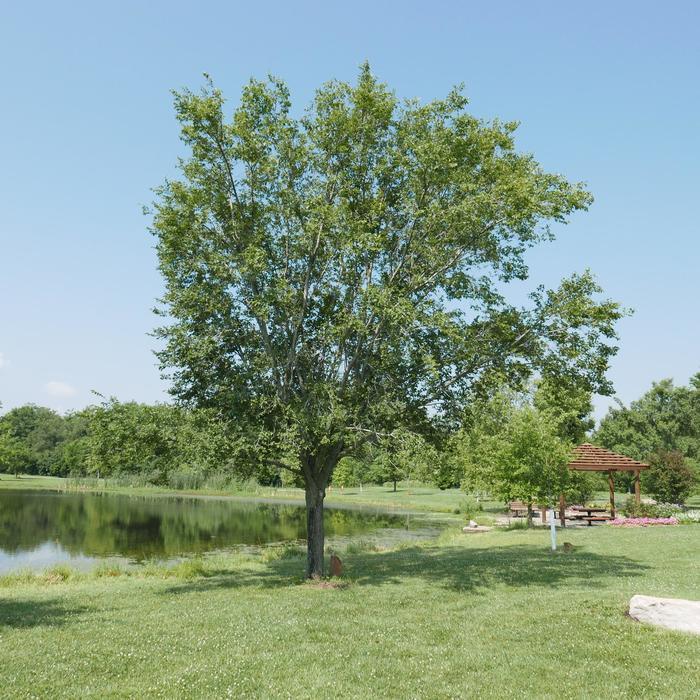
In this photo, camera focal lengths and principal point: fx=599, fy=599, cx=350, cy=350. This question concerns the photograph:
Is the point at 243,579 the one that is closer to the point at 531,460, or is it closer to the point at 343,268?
the point at 343,268

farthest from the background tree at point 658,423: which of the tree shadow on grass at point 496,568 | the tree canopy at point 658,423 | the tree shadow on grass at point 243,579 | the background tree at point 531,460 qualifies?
the tree shadow on grass at point 243,579

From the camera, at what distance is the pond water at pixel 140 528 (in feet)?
104

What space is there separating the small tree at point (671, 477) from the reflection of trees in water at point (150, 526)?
20424 millimetres

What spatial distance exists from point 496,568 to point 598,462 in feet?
69.5

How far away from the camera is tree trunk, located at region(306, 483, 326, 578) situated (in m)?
17.9

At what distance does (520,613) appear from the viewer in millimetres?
12195

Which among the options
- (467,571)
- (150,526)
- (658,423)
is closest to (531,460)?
(467,571)

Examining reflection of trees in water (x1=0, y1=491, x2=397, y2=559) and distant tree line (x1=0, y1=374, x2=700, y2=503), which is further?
reflection of trees in water (x1=0, y1=491, x2=397, y2=559)

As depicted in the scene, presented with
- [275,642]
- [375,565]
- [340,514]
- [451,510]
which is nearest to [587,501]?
[451,510]

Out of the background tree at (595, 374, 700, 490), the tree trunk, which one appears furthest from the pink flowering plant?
the background tree at (595, 374, 700, 490)

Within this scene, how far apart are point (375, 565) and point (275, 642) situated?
36.2 ft

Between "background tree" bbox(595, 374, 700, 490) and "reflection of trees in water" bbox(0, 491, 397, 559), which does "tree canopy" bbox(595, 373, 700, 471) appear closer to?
"background tree" bbox(595, 374, 700, 490)

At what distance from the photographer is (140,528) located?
43.4 m

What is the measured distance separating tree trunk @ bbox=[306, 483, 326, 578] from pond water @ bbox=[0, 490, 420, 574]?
14401mm
